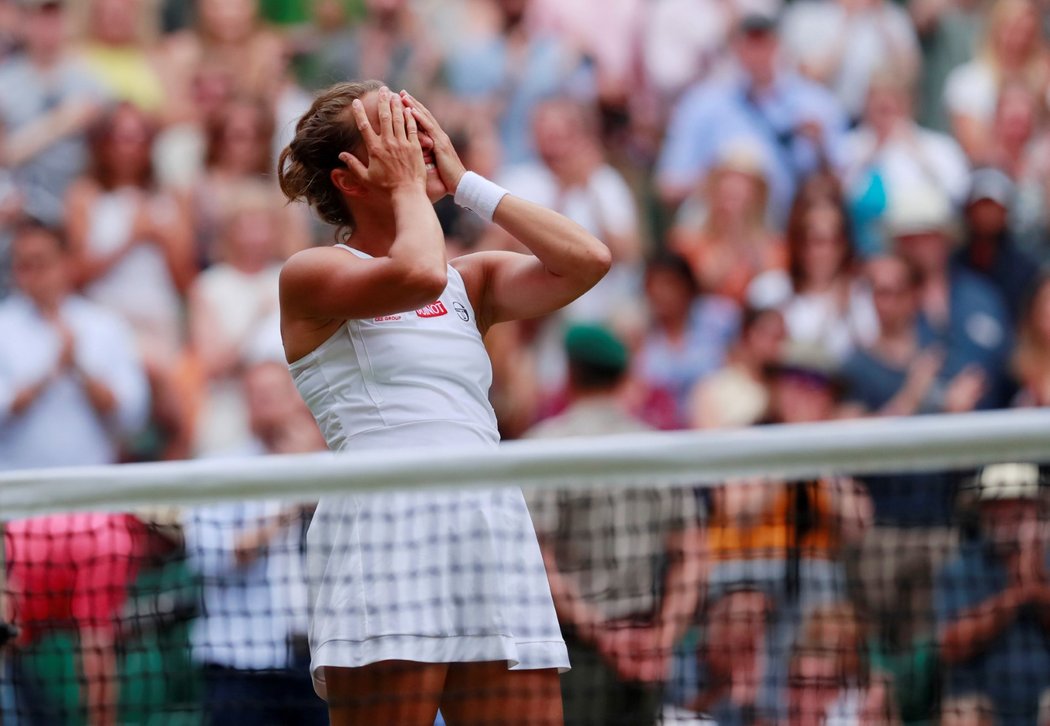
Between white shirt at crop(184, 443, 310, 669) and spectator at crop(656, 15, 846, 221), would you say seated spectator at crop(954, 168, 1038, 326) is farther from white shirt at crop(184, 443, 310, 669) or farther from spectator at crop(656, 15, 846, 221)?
white shirt at crop(184, 443, 310, 669)

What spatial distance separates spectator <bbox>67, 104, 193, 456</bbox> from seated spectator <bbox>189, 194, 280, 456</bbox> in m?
0.14

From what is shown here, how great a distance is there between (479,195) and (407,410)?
58 centimetres

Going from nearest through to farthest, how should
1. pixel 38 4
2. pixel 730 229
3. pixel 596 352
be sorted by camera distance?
pixel 596 352, pixel 730 229, pixel 38 4

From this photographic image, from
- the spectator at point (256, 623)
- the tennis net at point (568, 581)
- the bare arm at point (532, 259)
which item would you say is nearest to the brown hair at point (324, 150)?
the bare arm at point (532, 259)

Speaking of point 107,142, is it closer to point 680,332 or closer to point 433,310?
point 680,332

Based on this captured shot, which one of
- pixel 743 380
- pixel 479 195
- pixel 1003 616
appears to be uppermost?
pixel 479 195

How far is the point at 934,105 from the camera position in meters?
8.72

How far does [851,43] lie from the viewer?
8.82 m

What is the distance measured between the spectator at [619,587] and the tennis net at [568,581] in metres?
0.01

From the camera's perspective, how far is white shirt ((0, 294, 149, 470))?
739 centimetres

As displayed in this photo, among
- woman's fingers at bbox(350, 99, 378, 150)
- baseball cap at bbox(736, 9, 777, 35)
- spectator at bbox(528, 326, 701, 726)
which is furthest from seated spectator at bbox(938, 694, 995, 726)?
baseball cap at bbox(736, 9, 777, 35)

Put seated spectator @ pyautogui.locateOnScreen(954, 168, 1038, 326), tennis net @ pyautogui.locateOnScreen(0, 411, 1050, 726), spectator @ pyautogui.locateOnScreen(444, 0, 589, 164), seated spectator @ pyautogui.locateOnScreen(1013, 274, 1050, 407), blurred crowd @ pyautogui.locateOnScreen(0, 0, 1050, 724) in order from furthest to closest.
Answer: spectator @ pyautogui.locateOnScreen(444, 0, 589, 164), seated spectator @ pyautogui.locateOnScreen(954, 168, 1038, 326), blurred crowd @ pyautogui.locateOnScreen(0, 0, 1050, 724), seated spectator @ pyautogui.locateOnScreen(1013, 274, 1050, 407), tennis net @ pyautogui.locateOnScreen(0, 411, 1050, 726)

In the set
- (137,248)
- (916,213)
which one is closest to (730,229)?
(916,213)

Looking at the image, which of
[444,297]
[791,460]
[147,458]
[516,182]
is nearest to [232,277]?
[147,458]
